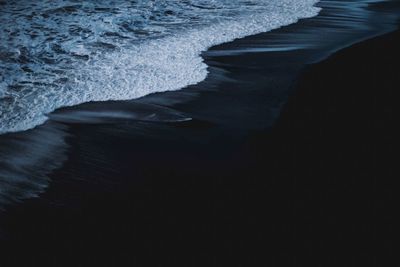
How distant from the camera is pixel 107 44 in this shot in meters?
5.54

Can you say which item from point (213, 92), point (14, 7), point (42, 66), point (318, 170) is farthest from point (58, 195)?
point (14, 7)

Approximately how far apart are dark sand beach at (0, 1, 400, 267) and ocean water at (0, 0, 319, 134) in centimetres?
39

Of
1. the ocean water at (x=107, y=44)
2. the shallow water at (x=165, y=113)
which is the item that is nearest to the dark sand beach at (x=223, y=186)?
the shallow water at (x=165, y=113)

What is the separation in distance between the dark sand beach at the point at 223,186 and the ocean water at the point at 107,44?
15.5 inches

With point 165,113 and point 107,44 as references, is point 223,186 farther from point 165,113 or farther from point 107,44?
point 107,44

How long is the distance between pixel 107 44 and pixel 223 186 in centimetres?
362

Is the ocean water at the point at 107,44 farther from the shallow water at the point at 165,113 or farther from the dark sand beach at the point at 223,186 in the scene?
the dark sand beach at the point at 223,186

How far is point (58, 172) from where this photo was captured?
2816mm

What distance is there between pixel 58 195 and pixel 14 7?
6518mm

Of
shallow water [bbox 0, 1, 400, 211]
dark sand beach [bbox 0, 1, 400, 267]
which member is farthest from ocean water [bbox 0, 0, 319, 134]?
dark sand beach [bbox 0, 1, 400, 267]

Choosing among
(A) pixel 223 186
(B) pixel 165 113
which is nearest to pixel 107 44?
(B) pixel 165 113

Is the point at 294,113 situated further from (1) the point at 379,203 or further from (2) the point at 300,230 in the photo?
(2) the point at 300,230

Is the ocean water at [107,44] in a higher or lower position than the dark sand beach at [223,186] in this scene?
higher

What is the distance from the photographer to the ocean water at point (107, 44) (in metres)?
4.02
